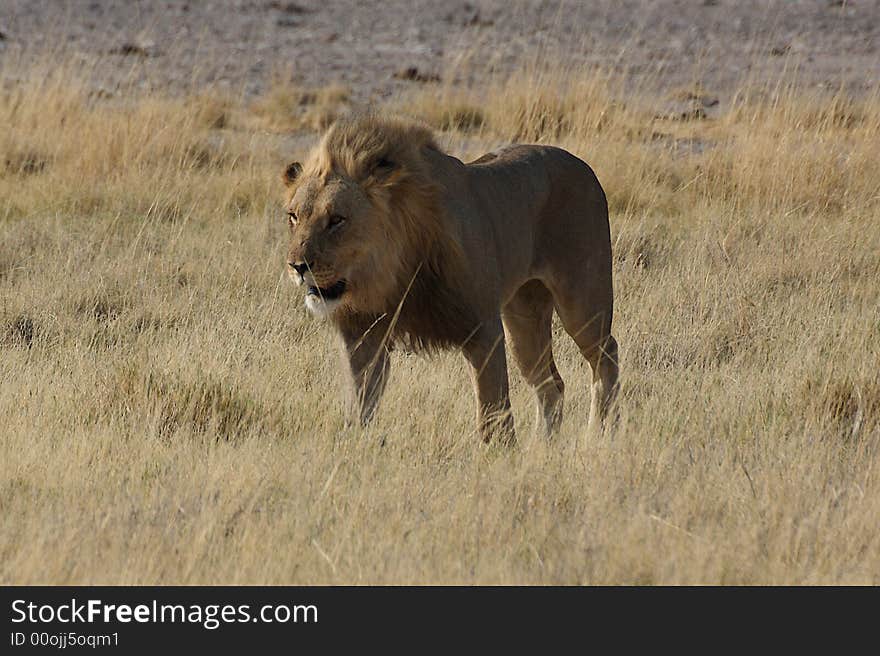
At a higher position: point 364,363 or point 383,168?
point 383,168

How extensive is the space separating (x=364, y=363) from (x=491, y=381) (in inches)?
18.3

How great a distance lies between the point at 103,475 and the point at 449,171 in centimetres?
157

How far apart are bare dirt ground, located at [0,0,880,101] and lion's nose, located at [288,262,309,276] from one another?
903cm

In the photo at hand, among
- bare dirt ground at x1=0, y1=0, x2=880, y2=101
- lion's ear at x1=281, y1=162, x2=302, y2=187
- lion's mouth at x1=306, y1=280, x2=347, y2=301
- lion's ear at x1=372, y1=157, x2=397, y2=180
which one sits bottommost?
bare dirt ground at x1=0, y1=0, x2=880, y2=101

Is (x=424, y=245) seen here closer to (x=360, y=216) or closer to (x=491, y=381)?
(x=360, y=216)

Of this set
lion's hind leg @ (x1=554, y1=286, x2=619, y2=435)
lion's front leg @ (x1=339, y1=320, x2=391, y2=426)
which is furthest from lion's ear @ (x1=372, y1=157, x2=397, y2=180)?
lion's hind leg @ (x1=554, y1=286, x2=619, y2=435)

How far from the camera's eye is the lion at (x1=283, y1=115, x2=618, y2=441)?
476 cm

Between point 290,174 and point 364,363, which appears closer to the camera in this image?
point 290,174

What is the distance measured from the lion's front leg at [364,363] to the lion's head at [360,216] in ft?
0.41

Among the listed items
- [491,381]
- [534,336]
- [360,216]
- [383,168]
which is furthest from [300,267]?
[534,336]

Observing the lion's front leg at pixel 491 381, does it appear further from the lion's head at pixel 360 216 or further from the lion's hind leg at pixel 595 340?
the lion's hind leg at pixel 595 340

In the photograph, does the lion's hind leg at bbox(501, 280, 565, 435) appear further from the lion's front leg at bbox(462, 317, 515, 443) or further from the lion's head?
the lion's head

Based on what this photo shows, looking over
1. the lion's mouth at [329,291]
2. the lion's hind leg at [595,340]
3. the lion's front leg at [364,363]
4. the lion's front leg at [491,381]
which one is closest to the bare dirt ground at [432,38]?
the lion's hind leg at [595,340]

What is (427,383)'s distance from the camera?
5.87 metres
